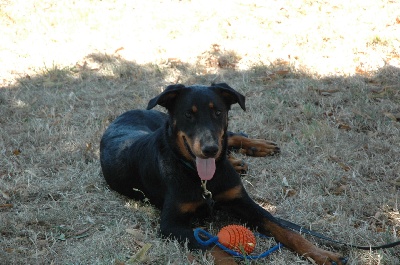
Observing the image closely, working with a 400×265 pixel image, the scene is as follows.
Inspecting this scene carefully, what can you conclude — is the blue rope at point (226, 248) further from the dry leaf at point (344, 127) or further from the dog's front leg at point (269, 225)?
the dry leaf at point (344, 127)

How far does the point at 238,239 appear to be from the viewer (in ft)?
12.1

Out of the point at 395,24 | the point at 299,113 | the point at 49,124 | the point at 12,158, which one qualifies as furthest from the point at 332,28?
the point at 12,158

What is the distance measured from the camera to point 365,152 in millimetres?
5371

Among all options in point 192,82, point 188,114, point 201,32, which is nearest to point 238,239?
point 188,114

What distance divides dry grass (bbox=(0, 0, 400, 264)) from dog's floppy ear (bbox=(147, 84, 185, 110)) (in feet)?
3.43

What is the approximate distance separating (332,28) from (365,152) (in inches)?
187

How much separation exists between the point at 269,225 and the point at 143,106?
3.87m

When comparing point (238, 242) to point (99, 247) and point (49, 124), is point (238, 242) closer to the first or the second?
point (99, 247)

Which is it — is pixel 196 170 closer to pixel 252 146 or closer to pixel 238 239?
pixel 238 239

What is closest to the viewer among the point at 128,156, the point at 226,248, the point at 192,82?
the point at 226,248

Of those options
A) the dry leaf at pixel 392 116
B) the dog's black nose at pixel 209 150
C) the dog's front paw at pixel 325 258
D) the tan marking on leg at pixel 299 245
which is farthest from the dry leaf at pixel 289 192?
the dry leaf at pixel 392 116

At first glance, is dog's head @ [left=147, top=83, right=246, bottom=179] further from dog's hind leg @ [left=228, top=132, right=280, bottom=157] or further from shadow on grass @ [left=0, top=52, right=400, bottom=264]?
dog's hind leg @ [left=228, top=132, right=280, bottom=157]

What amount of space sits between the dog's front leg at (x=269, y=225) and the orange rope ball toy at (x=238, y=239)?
0.22 meters

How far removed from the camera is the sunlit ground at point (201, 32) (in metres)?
8.60
